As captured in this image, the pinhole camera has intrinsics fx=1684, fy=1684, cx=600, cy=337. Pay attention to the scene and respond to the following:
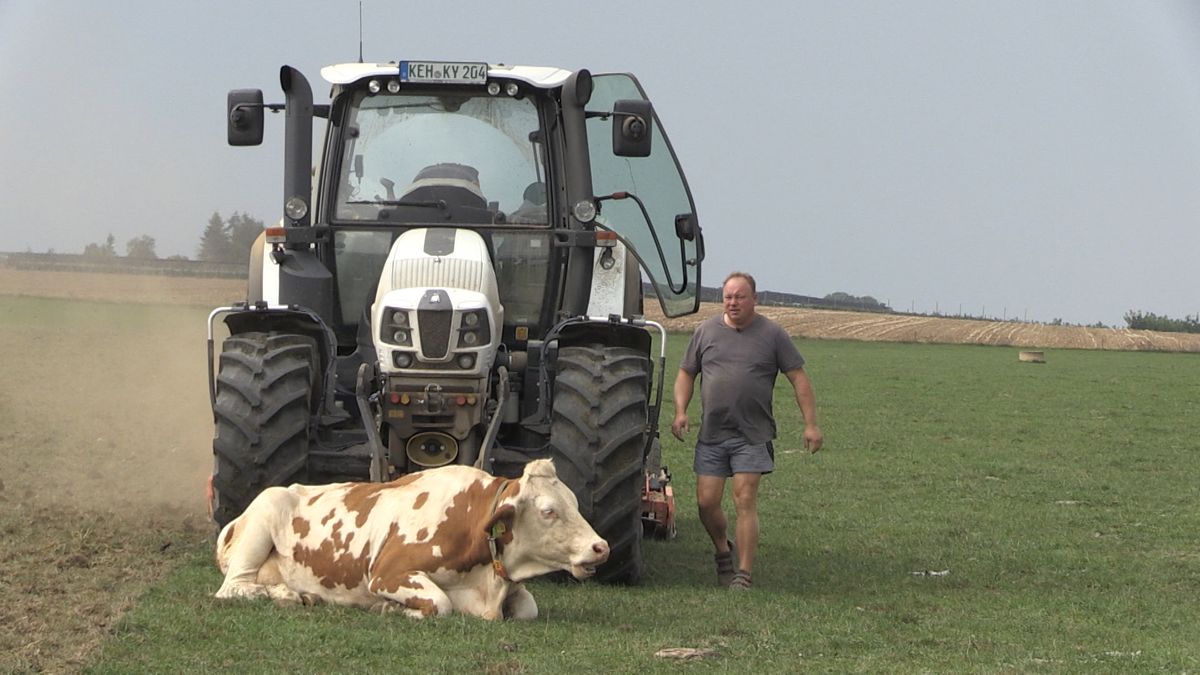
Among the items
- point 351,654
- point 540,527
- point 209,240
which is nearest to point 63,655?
point 351,654

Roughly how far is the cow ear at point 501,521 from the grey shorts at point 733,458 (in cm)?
263

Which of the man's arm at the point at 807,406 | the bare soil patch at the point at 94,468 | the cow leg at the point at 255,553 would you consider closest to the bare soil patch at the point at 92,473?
the bare soil patch at the point at 94,468

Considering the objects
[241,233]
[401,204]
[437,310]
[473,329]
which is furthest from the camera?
[241,233]

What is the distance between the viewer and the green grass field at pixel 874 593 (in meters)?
7.28

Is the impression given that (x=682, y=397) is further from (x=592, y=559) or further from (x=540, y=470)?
(x=592, y=559)

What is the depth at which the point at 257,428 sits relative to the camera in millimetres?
9180

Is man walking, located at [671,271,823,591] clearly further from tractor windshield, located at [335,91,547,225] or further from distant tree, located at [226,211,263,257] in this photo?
distant tree, located at [226,211,263,257]

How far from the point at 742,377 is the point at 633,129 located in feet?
5.35

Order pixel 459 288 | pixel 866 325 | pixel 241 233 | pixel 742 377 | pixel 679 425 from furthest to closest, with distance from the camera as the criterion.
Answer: pixel 866 325, pixel 241 233, pixel 679 425, pixel 742 377, pixel 459 288

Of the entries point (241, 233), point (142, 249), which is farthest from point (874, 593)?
point (142, 249)

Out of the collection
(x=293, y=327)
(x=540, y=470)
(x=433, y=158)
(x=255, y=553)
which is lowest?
(x=255, y=553)

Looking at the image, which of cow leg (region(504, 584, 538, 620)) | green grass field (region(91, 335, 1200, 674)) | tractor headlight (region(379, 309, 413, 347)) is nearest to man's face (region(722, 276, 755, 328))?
green grass field (region(91, 335, 1200, 674))

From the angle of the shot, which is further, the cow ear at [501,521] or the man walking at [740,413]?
the man walking at [740,413]

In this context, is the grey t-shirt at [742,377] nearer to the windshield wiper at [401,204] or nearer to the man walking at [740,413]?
the man walking at [740,413]
